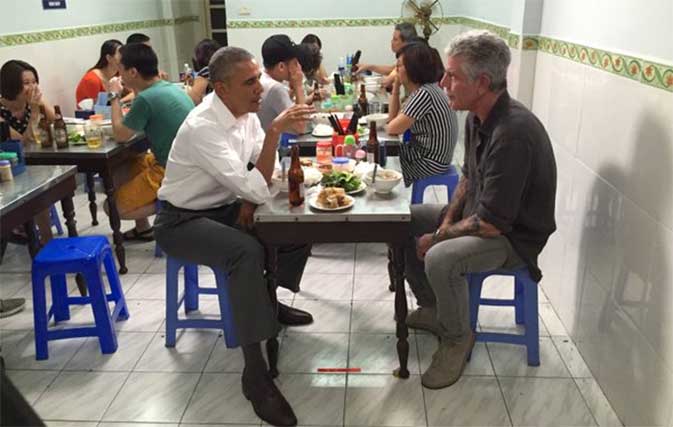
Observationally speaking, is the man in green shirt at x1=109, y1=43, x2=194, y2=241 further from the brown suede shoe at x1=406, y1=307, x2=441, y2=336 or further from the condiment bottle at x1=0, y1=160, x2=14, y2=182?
the brown suede shoe at x1=406, y1=307, x2=441, y2=336

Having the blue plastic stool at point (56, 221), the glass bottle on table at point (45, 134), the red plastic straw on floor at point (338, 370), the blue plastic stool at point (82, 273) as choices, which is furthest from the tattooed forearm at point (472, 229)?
the blue plastic stool at point (56, 221)

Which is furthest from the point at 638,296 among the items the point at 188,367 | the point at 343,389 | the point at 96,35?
A: the point at 96,35

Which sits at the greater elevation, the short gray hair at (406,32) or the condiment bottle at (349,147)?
the short gray hair at (406,32)

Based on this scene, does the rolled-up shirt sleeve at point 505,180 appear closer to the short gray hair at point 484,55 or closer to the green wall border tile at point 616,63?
the short gray hair at point 484,55

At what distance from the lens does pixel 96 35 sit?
521cm

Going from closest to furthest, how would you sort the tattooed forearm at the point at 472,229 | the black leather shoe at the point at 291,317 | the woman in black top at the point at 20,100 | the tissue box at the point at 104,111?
the tattooed forearm at the point at 472,229, the black leather shoe at the point at 291,317, the woman in black top at the point at 20,100, the tissue box at the point at 104,111

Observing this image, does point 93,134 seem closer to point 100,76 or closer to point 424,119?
point 100,76

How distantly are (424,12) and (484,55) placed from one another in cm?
428

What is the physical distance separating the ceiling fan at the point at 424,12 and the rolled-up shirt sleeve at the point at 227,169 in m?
4.43

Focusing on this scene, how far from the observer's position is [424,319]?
2580 millimetres

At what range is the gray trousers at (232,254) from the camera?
6.78 feet

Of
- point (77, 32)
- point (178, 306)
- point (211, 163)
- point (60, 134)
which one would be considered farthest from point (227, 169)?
point (77, 32)

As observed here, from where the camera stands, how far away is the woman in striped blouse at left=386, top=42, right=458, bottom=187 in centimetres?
278

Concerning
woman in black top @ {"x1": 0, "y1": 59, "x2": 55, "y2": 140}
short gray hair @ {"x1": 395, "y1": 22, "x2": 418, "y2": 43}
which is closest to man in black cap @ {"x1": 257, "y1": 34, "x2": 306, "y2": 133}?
woman in black top @ {"x1": 0, "y1": 59, "x2": 55, "y2": 140}
